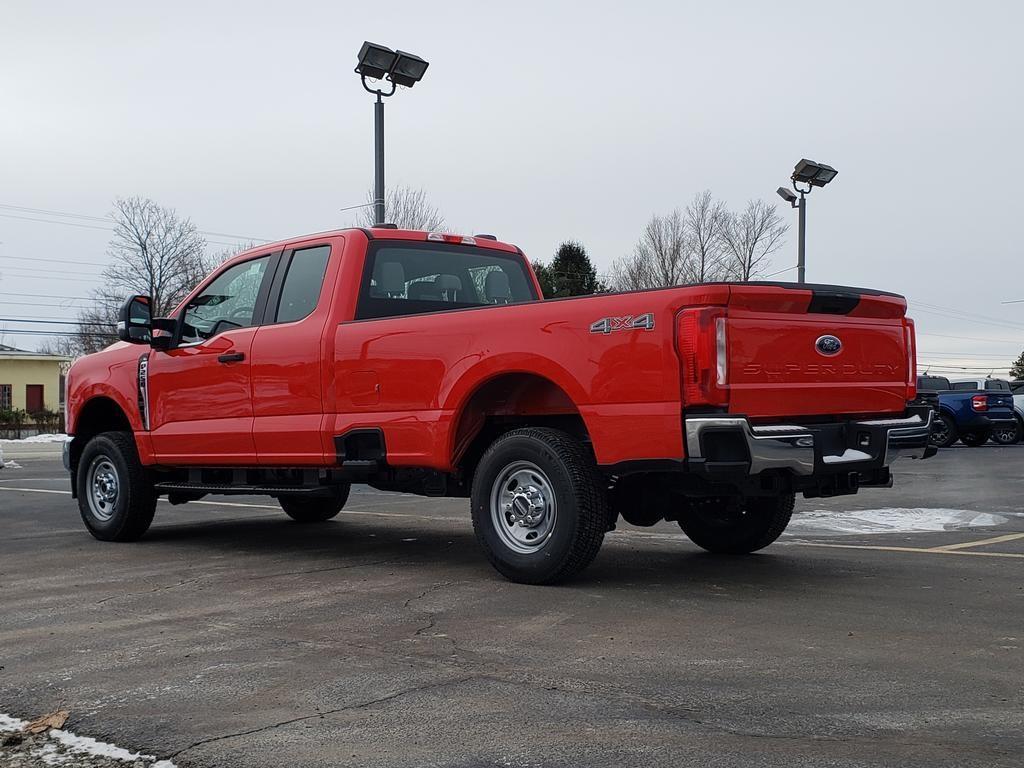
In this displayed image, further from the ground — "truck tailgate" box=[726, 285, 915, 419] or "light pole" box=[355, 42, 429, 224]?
"light pole" box=[355, 42, 429, 224]

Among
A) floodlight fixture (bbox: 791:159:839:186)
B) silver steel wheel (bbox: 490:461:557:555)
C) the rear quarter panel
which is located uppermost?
floodlight fixture (bbox: 791:159:839:186)

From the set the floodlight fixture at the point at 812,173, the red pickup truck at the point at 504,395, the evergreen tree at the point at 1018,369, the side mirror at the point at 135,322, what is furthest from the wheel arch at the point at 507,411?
the evergreen tree at the point at 1018,369

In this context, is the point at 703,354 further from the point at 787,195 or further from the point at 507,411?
the point at 787,195

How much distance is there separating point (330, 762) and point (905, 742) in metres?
1.74

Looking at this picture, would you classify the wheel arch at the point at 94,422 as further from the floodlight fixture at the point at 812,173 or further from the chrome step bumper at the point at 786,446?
Result: the floodlight fixture at the point at 812,173

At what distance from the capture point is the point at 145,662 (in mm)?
4848

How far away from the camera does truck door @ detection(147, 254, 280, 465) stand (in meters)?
8.27

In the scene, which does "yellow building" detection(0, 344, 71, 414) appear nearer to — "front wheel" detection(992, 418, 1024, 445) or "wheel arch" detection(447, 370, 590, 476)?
"front wheel" detection(992, 418, 1024, 445)

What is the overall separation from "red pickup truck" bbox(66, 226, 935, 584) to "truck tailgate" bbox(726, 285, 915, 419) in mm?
12

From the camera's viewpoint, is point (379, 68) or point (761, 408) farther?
point (379, 68)

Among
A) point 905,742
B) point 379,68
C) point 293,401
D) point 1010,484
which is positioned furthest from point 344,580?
point 379,68

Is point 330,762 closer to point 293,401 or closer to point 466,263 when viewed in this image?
point 293,401

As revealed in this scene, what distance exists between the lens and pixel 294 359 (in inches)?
306

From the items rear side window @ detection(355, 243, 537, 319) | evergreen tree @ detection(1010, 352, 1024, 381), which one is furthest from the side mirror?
evergreen tree @ detection(1010, 352, 1024, 381)
